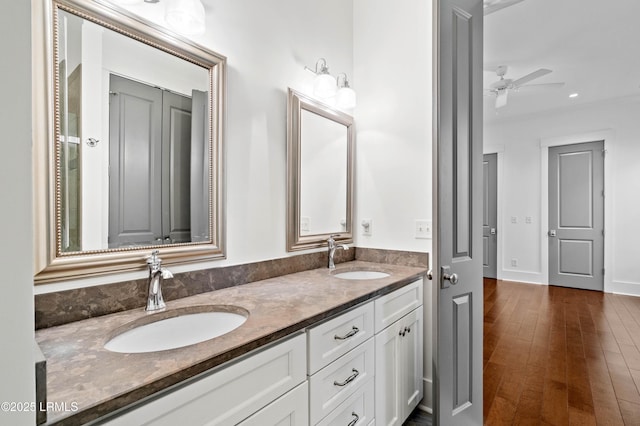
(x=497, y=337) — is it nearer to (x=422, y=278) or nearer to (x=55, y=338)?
(x=422, y=278)

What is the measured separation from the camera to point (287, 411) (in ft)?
A: 3.10

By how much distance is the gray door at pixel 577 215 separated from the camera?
4547 millimetres

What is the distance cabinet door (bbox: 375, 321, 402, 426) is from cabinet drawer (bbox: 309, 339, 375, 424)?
0.08 m

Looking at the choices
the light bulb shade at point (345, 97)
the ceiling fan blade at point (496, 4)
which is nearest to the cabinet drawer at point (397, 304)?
the light bulb shade at point (345, 97)

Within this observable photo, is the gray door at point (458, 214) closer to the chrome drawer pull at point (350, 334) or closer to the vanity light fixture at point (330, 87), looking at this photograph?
the chrome drawer pull at point (350, 334)

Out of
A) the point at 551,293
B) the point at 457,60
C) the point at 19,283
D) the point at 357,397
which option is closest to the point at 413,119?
the point at 457,60

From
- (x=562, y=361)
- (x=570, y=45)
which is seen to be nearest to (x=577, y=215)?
(x=570, y=45)

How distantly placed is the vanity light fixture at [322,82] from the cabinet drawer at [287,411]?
64.0 inches

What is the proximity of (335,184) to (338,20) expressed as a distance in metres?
1.23

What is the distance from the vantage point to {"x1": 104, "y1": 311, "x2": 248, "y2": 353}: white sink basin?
3.17 feet

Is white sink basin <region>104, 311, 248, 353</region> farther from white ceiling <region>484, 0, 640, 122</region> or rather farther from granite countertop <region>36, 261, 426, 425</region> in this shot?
white ceiling <region>484, 0, 640, 122</region>

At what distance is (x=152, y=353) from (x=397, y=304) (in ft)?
4.08

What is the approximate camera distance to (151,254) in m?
1.16

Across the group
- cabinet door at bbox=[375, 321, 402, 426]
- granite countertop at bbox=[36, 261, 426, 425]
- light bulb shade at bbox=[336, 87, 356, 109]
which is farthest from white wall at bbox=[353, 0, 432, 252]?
granite countertop at bbox=[36, 261, 426, 425]
